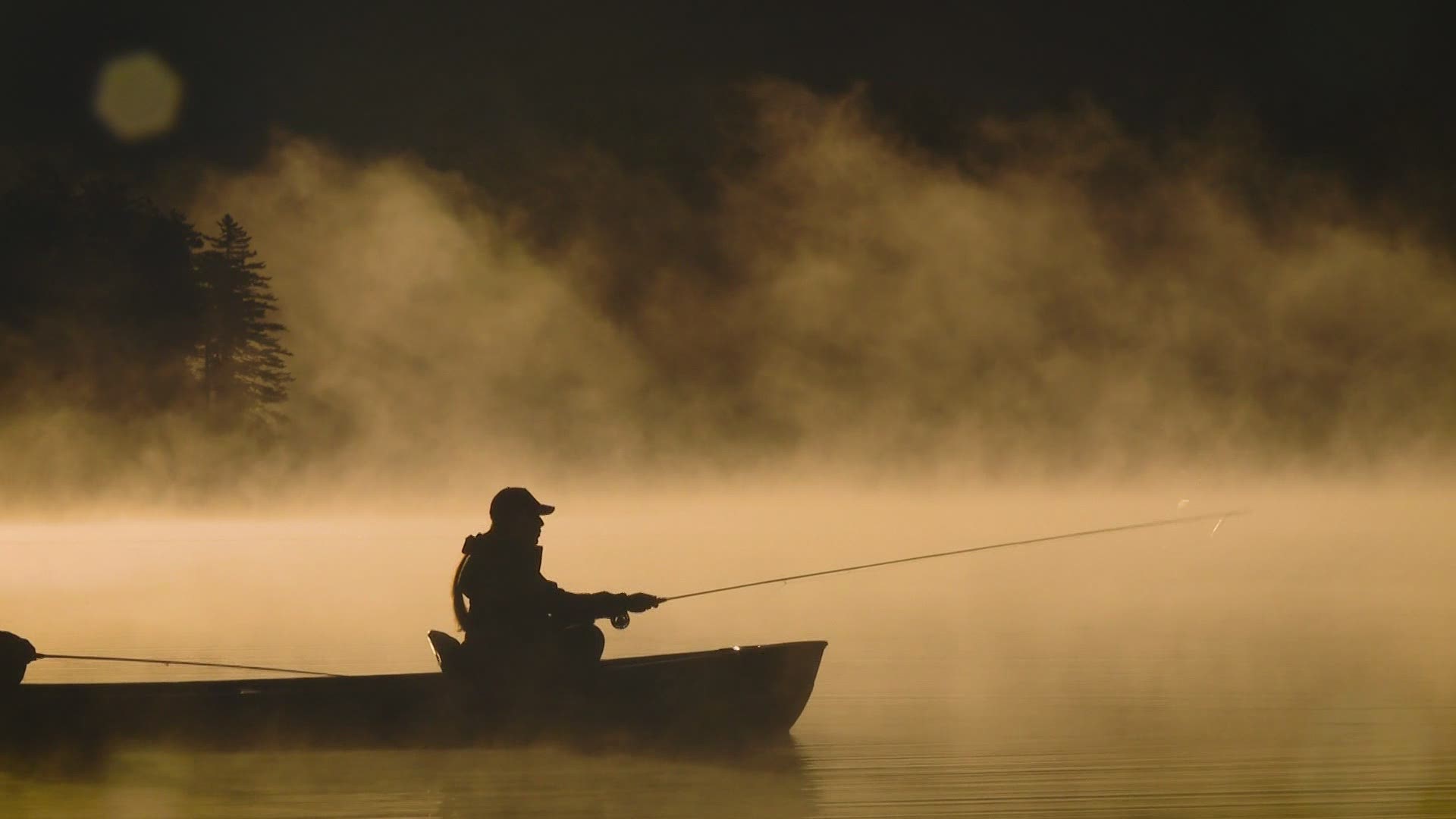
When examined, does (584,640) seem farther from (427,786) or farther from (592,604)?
(427,786)

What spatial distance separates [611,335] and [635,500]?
52841mm

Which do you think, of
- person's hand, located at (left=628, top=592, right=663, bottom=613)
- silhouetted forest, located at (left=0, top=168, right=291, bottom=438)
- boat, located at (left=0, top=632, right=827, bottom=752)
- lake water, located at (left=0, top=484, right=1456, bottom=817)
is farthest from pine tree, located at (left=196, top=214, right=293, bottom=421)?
person's hand, located at (left=628, top=592, right=663, bottom=613)

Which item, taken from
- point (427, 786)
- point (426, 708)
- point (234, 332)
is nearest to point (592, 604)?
point (426, 708)

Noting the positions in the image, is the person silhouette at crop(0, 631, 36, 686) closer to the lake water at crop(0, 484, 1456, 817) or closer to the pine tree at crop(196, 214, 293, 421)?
the lake water at crop(0, 484, 1456, 817)

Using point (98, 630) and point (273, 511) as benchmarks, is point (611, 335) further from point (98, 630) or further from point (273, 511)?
point (98, 630)

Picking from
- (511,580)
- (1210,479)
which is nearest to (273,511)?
(1210,479)

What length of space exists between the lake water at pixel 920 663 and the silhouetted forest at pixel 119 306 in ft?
107

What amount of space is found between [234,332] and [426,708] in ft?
209

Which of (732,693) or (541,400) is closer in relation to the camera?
(732,693)

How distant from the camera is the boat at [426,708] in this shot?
998cm

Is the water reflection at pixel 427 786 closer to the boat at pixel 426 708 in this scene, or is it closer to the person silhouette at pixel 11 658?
the boat at pixel 426 708

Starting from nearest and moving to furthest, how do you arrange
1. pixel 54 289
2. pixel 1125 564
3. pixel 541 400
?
1. pixel 1125 564
2. pixel 54 289
3. pixel 541 400

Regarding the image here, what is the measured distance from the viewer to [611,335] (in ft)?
410

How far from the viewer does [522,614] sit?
1022 cm
